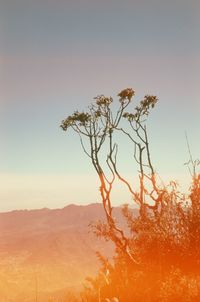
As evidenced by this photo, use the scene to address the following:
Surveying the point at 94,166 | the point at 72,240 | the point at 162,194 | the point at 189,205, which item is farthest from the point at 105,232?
the point at 72,240

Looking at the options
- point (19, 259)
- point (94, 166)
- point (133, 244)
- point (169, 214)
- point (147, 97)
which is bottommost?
point (19, 259)

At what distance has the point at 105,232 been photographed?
1128 inches

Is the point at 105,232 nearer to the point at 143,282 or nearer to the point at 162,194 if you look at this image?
the point at 143,282

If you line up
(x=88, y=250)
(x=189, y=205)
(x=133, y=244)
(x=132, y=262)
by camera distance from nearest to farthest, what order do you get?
(x=189, y=205) < (x=132, y=262) < (x=133, y=244) < (x=88, y=250)

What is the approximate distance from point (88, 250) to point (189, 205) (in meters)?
153

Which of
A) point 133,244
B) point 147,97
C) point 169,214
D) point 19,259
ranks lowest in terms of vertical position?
point 19,259

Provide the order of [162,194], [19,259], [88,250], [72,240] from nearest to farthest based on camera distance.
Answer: [162,194], [19,259], [88,250], [72,240]

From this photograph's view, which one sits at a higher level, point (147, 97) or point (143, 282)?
point (147, 97)

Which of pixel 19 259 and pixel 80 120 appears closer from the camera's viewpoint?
pixel 80 120

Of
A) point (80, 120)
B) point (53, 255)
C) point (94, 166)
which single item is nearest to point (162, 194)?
point (94, 166)

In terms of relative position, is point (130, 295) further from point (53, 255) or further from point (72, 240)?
point (72, 240)

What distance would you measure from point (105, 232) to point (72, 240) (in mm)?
154562

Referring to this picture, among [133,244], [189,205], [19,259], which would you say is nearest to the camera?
[189,205]

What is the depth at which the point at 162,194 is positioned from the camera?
2325 centimetres
